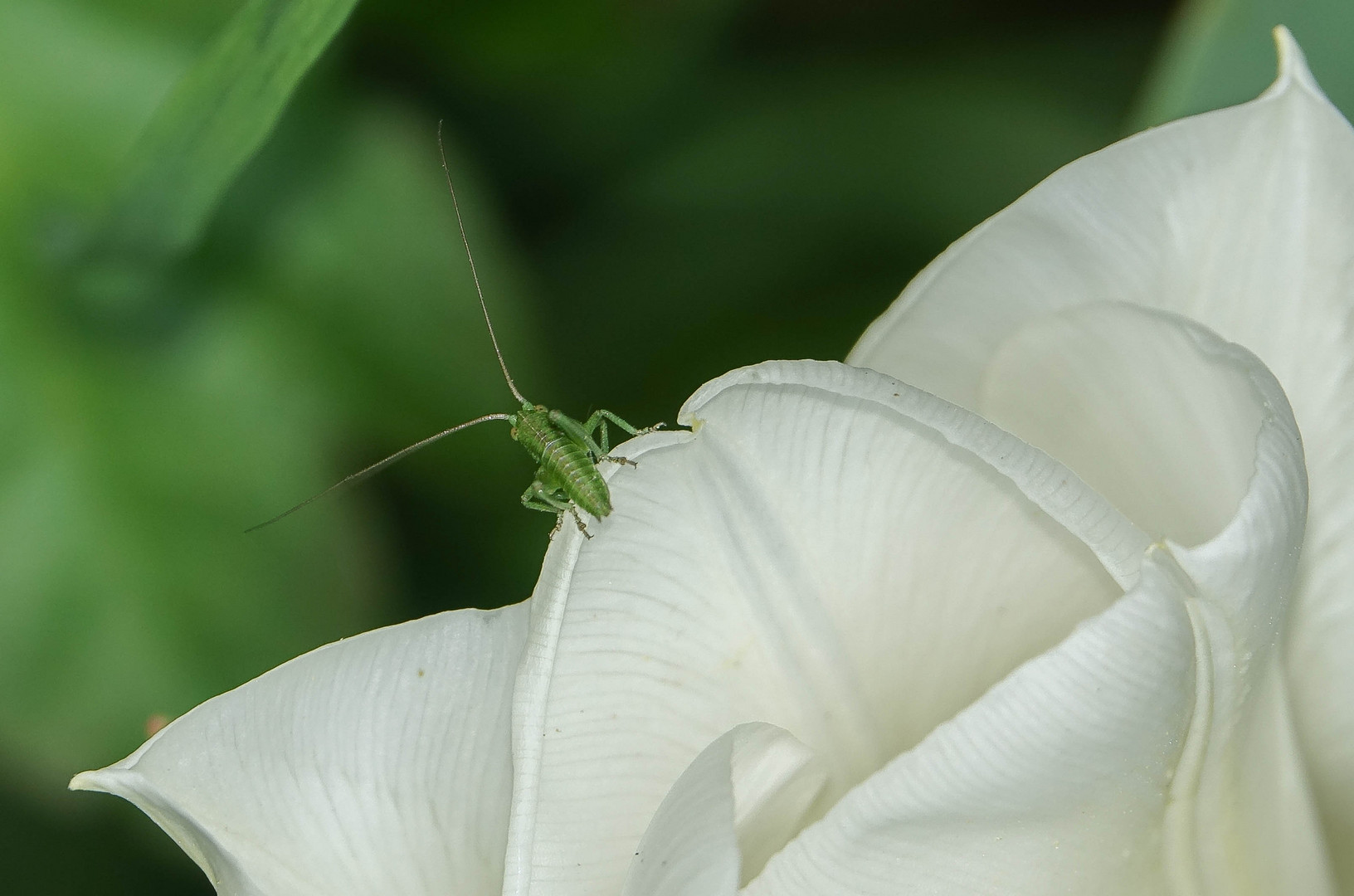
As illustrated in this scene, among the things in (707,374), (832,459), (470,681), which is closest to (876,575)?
(832,459)

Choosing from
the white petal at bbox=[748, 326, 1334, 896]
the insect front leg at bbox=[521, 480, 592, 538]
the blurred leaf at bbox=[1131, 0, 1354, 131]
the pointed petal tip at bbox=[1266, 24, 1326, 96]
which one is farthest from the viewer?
the insect front leg at bbox=[521, 480, 592, 538]

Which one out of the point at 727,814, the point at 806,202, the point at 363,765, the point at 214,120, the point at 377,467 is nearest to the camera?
the point at 727,814

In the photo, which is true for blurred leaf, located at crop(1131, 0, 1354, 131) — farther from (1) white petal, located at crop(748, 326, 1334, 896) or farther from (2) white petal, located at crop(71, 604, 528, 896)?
(2) white petal, located at crop(71, 604, 528, 896)

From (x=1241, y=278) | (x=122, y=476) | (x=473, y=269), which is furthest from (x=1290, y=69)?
(x=122, y=476)

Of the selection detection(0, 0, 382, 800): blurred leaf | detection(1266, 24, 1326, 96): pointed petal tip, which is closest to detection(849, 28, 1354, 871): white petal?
detection(1266, 24, 1326, 96): pointed petal tip

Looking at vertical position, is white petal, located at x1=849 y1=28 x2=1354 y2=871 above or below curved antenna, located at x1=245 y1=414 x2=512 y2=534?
below

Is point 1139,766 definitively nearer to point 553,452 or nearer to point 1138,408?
point 1138,408

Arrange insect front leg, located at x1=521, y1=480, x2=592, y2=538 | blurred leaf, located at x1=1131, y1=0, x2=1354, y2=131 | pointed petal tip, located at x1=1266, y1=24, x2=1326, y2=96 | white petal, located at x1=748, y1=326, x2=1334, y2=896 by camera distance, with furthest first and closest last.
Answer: insect front leg, located at x1=521, y1=480, x2=592, y2=538 → blurred leaf, located at x1=1131, y1=0, x2=1354, y2=131 → pointed petal tip, located at x1=1266, y1=24, x2=1326, y2=96 → white petal, located at x1=748, y1=326, x2=1334, y2=896
